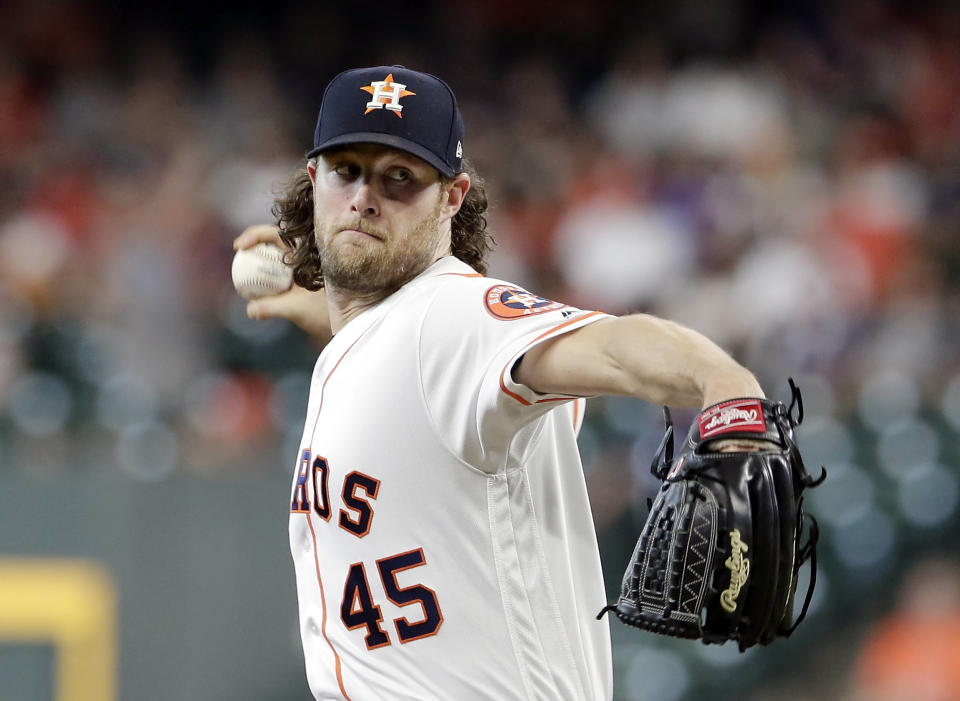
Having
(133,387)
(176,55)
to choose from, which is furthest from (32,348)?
(176,55)

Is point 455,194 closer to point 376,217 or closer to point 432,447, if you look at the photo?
point 376,217

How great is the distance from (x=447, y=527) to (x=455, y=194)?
0.68 metres

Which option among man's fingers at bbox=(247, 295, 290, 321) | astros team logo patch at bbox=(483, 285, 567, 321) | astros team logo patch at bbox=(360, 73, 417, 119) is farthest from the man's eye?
man's fingers at bbox=(247, 295, 290, 321)

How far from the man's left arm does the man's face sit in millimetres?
506

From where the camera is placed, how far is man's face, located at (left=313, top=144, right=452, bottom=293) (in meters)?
2.08

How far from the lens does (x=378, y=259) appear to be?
208 cm

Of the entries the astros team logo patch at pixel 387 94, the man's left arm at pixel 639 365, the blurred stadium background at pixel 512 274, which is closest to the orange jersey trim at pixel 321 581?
the astros team logo patch at pixel 387 94

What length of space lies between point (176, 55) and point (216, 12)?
0.62 metres

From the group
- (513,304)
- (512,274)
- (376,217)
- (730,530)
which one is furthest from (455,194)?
(512,274)

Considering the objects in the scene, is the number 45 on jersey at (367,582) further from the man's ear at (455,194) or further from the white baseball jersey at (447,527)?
the man's ear at (455,194)

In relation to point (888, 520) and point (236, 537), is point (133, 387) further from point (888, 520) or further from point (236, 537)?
point (888, 520)

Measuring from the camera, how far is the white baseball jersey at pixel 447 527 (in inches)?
71.5

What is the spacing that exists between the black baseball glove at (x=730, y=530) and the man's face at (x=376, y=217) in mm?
716

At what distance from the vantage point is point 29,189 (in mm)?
6145
